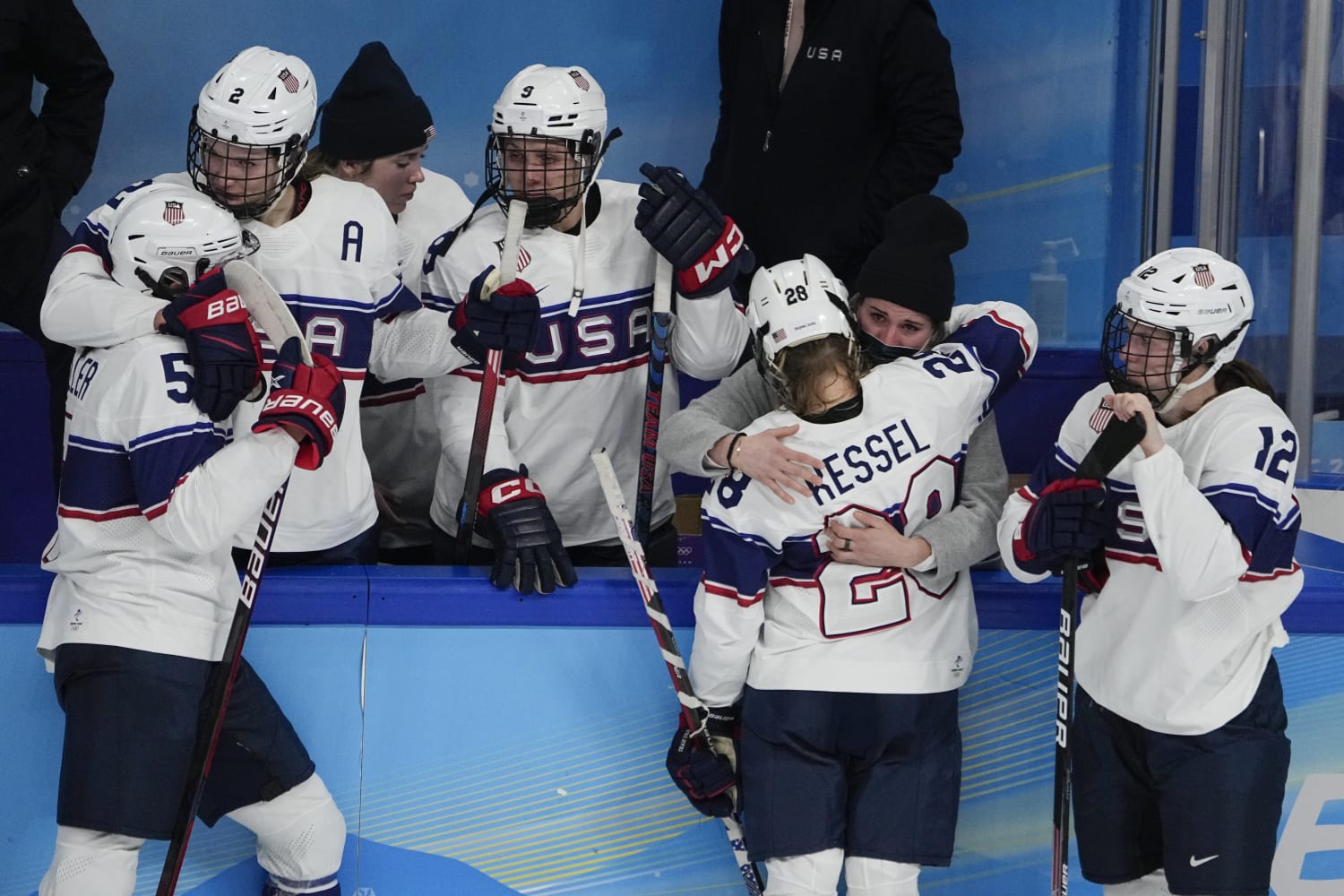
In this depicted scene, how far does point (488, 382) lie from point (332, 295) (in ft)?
0.99

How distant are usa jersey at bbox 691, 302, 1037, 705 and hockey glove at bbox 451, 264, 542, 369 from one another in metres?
0.47

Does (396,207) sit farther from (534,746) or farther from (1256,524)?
(1256,524)

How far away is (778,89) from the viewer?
11.2 feet

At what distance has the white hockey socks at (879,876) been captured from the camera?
7.84 feet

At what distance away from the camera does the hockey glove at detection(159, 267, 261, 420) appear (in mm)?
2271

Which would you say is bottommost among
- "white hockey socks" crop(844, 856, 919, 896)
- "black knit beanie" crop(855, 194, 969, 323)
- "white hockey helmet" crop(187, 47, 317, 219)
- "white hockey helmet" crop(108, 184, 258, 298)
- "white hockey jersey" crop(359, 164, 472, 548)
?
"white hockey socks" crop(844, 856, 919, 896)

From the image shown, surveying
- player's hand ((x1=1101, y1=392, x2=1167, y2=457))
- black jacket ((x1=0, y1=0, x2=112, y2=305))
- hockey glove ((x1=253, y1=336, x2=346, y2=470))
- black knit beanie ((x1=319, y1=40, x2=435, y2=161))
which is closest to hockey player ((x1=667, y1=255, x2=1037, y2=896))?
player's hand ((x1=1101, y1=392, x2=1167, y2=457))

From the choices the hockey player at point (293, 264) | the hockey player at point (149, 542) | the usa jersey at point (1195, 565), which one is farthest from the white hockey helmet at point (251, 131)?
the usa jersey at point (1195, 565)

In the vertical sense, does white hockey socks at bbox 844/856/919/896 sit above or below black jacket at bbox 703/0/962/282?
below

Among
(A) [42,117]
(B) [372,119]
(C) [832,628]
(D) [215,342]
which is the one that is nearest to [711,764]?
(C) [832,628]

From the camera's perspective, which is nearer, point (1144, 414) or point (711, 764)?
point (1144, 414)

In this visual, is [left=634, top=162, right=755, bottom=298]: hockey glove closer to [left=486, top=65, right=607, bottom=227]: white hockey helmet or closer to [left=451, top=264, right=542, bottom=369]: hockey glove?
[left=486, top=65, right=607, bottom=227]: white hockey helmet

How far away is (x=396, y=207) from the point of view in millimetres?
3230

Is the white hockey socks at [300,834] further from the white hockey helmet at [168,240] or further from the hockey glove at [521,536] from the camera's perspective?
the white hockey helmet at [168,240]
